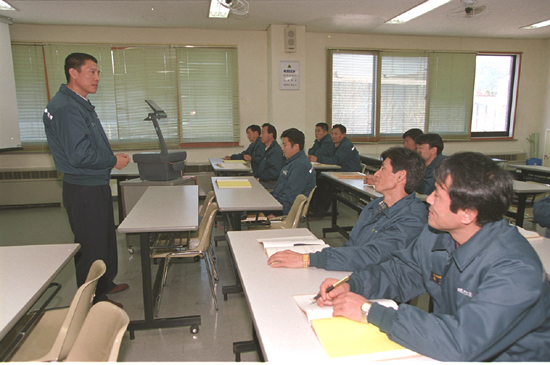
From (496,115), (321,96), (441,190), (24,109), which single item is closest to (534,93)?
(496,115)

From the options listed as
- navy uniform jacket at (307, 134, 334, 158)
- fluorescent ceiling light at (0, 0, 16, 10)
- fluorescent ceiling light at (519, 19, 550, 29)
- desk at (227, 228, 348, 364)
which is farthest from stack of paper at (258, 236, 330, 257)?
fluorescent ceiling light at (519, 19, 550, 29)

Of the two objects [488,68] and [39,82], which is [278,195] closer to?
[39,82]

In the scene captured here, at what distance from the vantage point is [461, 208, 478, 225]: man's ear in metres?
1.02

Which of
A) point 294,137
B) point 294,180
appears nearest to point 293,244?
point 294,180

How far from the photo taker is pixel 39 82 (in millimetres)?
5699

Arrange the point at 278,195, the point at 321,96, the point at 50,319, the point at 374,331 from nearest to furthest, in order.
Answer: the point at 374,331 → the point at 50,319 → the point at 278,195 → the point at 321,96

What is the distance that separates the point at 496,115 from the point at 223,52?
549 cm

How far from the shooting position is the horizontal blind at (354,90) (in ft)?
21.6

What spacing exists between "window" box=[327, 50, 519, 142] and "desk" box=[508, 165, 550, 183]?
1953 mm

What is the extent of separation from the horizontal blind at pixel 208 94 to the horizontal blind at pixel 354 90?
1.80m

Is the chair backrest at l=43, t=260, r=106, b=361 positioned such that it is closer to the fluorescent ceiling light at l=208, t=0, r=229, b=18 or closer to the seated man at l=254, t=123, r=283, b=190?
the seated man at l=254, t=123, r=283, b=190

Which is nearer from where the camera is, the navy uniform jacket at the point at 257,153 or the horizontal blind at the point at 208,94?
the navy uniform jacket at the point at 257,153

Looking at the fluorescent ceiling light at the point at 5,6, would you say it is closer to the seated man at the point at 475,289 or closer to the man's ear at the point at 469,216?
the seated man at the point at 475,289

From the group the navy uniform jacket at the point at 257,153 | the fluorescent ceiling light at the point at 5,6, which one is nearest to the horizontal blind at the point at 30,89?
the fluorescent ceiling light at the point at 5,6
